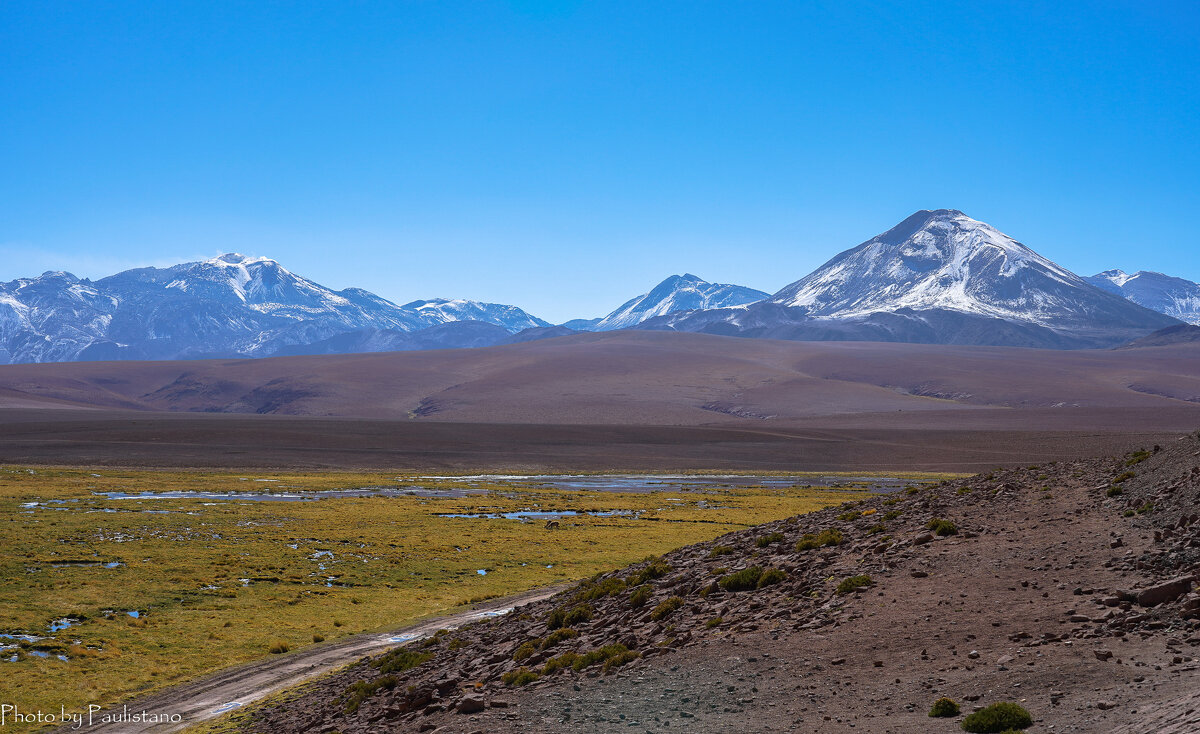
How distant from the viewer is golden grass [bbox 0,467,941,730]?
28.5 meters

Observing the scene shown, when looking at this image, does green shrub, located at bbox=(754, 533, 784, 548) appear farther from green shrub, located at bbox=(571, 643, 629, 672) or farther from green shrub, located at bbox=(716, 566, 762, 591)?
green shrub, located at bbox=(571, 643, 629, 672)

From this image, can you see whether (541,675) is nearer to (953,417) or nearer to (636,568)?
(636,568)

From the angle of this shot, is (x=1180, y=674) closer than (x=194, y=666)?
Yes

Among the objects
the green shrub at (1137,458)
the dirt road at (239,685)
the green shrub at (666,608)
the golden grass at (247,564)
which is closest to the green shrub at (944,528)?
the green shrub at (666,608)

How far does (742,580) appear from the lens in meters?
22.6

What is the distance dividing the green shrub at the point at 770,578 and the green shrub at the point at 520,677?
6.43 meters

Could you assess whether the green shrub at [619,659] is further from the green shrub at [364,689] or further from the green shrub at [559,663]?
the green shrub at [364,689]

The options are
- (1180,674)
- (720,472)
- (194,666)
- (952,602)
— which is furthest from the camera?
(720,472)

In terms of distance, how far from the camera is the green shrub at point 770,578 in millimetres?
22266

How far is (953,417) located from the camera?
176625mm

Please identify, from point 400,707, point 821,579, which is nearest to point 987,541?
point 821,579

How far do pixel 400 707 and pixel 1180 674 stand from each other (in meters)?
14.8

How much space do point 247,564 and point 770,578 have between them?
1220 inches

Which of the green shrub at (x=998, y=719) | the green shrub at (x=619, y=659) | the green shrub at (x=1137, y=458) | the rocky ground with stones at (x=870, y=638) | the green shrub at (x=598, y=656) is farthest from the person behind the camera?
the green shrub at (x=1137, y=458)
